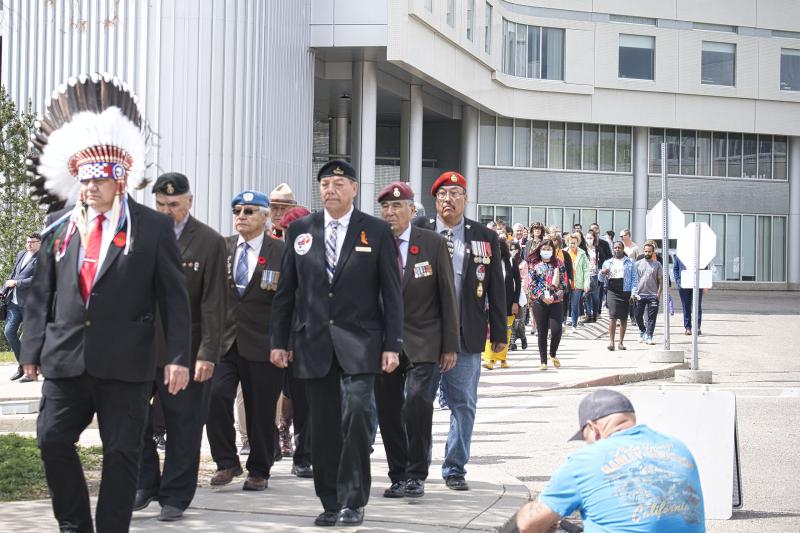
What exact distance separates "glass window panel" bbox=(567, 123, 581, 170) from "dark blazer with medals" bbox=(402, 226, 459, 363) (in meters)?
43.0

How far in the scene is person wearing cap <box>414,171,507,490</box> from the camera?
8.66 meters

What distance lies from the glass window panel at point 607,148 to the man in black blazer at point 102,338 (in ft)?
152

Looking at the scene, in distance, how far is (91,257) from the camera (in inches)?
239

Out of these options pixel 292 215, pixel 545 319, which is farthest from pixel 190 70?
pixel 292 215

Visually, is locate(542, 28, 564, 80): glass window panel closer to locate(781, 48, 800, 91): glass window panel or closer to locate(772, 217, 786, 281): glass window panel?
locate(781, 48, 800, 91): glass window panel

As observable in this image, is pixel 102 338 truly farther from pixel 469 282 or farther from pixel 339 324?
pixel 469 282

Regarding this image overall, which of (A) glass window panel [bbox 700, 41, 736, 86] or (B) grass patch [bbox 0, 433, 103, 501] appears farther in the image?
(A) glass window panel [bbox 700, 41, 736, 86]

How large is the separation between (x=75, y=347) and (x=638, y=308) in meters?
19.0

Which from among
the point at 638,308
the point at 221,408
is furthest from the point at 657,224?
the point at 221,408

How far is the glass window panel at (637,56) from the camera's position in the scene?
5081 cm

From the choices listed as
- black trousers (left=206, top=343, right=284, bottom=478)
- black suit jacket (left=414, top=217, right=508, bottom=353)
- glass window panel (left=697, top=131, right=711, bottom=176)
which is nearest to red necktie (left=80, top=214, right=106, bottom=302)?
black trousers (left=206, top=343, right=284, bottom=478)

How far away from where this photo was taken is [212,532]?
22.0 ft

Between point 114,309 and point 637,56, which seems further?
point 637,56

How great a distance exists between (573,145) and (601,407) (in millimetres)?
46434
